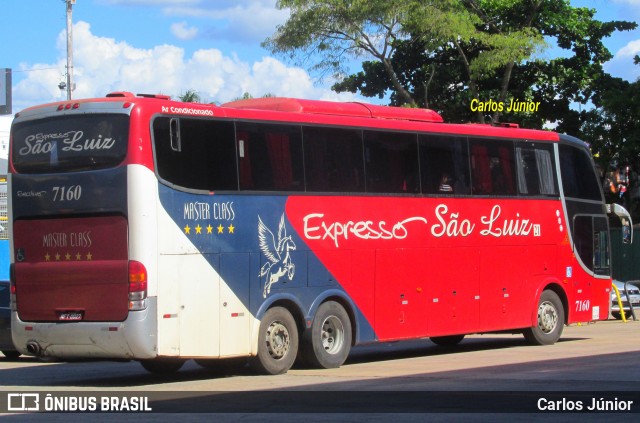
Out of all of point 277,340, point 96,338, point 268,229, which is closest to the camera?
point 96,338

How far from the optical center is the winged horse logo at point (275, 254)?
1580 centimetres

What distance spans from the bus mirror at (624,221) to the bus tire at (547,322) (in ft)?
7.14

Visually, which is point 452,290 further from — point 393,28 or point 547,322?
point 393,28

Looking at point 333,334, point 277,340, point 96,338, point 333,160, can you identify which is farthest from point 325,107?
point 96,338

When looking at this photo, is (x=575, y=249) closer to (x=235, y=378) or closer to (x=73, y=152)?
(x=235, y=378)

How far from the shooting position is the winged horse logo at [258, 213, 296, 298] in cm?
1580

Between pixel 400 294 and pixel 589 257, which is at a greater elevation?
pixel 589 257

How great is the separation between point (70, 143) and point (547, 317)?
10595 mm

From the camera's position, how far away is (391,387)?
45.0 ft

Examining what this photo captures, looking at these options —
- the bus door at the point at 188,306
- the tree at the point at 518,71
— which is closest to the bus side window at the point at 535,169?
the bus door at the point at 188,306

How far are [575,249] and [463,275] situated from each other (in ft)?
11.8

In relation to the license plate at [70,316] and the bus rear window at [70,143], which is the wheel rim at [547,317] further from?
the bus rear window at [70,143]

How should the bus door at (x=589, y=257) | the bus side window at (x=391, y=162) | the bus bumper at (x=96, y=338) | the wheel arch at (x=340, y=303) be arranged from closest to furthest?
the bus bumper at (x=96, y=338) → the wheel arch at (x=340, y=303) → the bus side window at (x=391, y=162) → the bus door at (x=589, y=257)

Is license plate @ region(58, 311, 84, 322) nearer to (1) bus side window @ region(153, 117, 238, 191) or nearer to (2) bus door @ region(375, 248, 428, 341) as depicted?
(1) bus side window @ region(153, 117, 238, 191)
